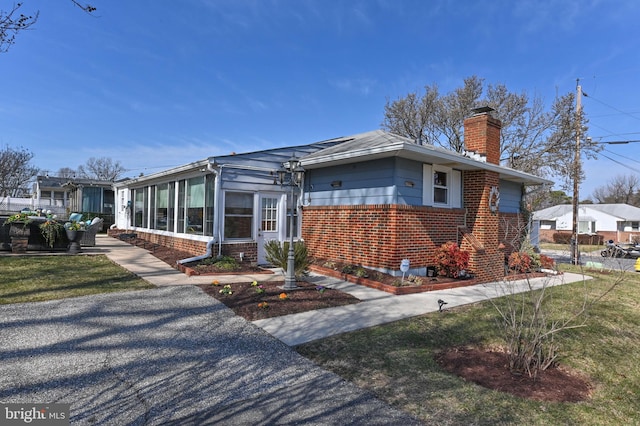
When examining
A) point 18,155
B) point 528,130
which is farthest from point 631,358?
point 18,155

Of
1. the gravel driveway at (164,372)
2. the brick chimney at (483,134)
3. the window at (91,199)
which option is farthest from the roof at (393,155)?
the window at (91,199)

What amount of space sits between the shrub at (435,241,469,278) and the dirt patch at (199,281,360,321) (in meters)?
3.34

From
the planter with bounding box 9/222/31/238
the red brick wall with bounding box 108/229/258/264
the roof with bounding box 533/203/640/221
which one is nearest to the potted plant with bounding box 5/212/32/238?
the planter with bounding box 9/222/31/238

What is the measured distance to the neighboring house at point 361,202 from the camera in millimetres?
8914

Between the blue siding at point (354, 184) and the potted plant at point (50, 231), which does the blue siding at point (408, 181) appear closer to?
the blue siding at point (354, 184)

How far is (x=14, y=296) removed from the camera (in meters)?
6.05

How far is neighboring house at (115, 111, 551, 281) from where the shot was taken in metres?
8.91

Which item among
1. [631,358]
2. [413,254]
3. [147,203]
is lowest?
[631,358]

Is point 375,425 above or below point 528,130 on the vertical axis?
below

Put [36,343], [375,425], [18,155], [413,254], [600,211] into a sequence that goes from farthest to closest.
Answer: [600,211], [18,155], [413,254], [36,343], [375,425]

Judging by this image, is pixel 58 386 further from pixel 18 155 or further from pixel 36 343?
pixel 18 155

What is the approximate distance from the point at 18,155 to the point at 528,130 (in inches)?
1623

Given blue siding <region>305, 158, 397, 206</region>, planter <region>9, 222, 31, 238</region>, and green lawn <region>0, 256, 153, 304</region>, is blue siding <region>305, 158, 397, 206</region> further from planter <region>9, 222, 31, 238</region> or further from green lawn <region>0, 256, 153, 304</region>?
planter <region>9, 222, 31, 238</region>

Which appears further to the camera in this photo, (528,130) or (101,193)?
(528,130)
